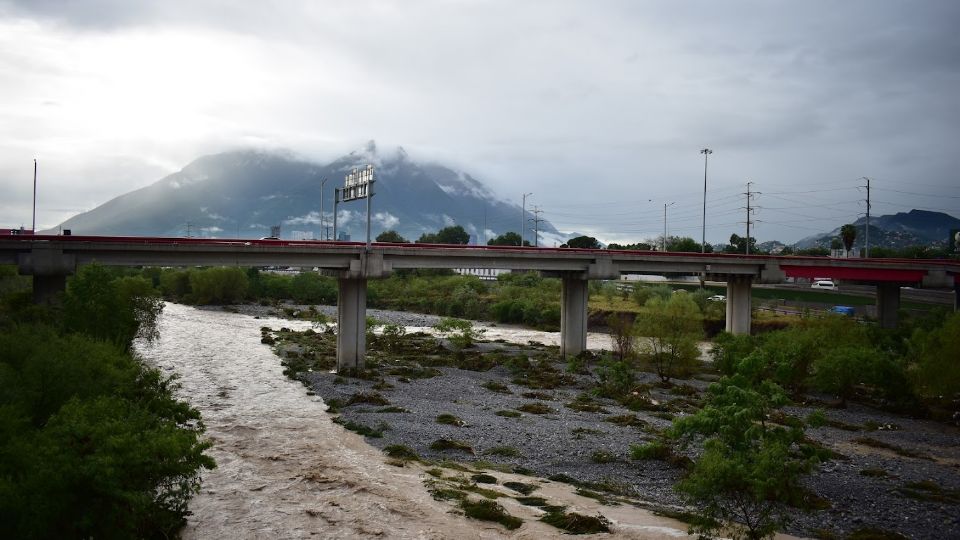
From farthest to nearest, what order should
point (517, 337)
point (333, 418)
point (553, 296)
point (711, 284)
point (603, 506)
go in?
point (711, 284)
point (553, 296)
point (517, 337)
point (333, 418)
point (603, 506)

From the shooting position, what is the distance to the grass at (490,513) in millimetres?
24109

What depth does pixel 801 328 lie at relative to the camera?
2406 inches

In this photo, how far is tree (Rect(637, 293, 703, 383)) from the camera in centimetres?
5884

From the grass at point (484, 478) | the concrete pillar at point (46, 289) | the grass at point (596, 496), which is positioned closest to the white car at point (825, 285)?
the grass at point (596, 496)

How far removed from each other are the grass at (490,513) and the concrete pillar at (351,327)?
33087mm

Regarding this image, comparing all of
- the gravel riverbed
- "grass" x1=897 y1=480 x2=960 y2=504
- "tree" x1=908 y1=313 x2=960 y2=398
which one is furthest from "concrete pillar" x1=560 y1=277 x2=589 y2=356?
"grass" x1=897 y1=480 x2=960 y2=504

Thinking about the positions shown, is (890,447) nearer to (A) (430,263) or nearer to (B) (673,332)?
(B) (673,332)

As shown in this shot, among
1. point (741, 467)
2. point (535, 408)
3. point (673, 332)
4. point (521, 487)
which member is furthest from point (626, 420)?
point (741, 467)

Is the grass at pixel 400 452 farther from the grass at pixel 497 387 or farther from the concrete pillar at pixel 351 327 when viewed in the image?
the concrete pillar at pixel 351 327

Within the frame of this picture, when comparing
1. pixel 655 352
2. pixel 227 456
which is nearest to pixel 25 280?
pixel 227 456

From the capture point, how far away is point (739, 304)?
7850 centimetres

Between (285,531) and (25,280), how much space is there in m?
79.2

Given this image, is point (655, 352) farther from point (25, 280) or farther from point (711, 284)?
point (711, 284)

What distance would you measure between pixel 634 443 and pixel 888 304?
222ft
